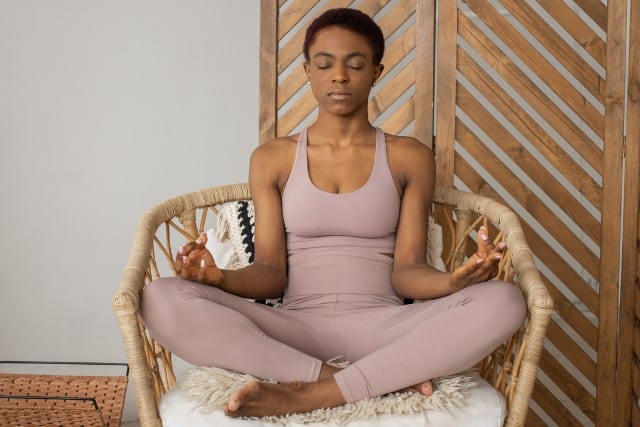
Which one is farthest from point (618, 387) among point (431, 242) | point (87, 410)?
point (87, 410)

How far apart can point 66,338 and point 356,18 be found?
171 centimetres

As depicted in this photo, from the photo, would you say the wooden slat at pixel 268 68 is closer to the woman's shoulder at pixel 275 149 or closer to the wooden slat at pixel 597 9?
the woman's shoulder at pixel 275 149

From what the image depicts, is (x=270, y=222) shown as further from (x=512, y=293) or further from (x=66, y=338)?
(x=66, y=338)

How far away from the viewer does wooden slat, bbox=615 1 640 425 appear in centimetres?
268

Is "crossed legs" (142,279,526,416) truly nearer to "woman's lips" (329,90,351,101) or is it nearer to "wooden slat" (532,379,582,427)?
"woman's lips" (329,90,351,101)

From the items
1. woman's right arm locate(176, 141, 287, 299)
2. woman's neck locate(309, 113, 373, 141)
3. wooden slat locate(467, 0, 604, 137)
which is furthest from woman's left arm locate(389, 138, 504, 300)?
wooden slat locate(467, 0, 604, 137)

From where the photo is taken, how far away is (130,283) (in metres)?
1.83

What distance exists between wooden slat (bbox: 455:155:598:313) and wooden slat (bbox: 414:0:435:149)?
0.59ft

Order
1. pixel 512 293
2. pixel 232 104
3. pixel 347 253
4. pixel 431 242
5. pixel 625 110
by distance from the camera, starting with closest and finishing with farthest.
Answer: pixel 512 293
pixel 347 253
pixel 431 242
pixel 625 110
pixel 232 104

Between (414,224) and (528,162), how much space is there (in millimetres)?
711

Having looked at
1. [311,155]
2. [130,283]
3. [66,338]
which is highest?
[311,155]

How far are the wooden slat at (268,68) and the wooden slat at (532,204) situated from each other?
0.62m

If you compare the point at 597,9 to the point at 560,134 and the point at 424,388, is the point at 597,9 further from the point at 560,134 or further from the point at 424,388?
the point at 424,388

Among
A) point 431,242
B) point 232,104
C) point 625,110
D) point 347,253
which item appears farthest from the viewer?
point 232,104
